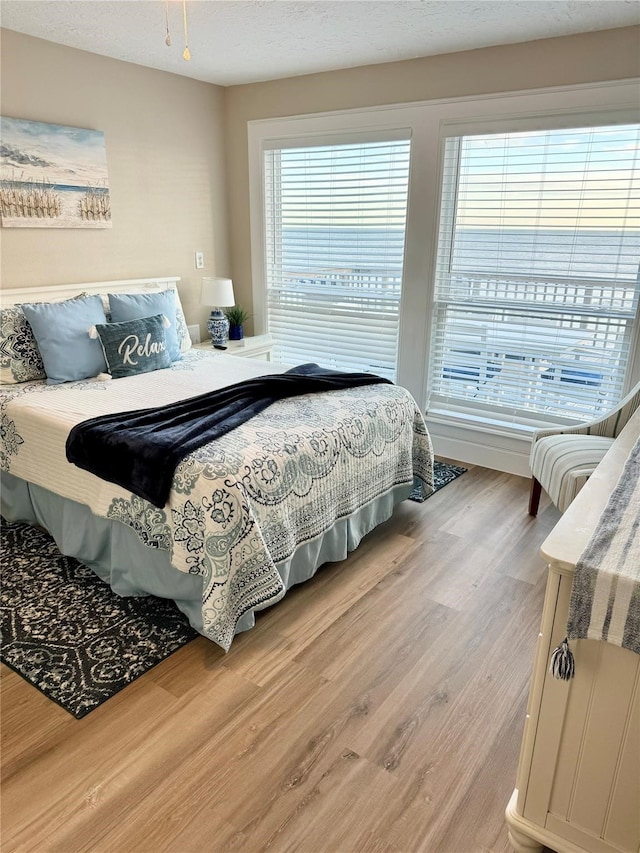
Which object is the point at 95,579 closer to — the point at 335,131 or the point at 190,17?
the point at 190,17

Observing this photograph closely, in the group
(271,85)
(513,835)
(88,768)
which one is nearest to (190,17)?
(271,85)

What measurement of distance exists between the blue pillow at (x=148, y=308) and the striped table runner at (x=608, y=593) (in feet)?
9.18

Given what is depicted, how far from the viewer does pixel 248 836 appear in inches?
58.4

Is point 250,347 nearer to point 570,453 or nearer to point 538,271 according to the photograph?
point 538,271

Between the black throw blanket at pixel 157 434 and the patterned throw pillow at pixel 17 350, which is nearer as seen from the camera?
the black throw blanket at pixel 157 434

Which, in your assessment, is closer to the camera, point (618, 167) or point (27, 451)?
point (27, 451)

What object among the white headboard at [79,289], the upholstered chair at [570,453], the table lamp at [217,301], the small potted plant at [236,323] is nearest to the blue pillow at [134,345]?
the white headboard at [79,289]

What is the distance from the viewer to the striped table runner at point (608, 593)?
1.14m

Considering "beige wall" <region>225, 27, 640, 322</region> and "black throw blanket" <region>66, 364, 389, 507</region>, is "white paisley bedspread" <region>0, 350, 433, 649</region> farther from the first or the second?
"beige wall" <region>225, 27, 640, 322</region>

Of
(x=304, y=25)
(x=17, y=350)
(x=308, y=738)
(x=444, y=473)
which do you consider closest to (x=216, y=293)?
(x=17, y=350)

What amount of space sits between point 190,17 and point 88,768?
128 inches

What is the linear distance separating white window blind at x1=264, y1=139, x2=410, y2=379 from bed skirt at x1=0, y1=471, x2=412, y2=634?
63.2 inches

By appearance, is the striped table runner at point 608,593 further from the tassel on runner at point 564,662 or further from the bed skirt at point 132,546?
the bed skirt at point 132,546

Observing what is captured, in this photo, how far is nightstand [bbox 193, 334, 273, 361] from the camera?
420 centimetres
